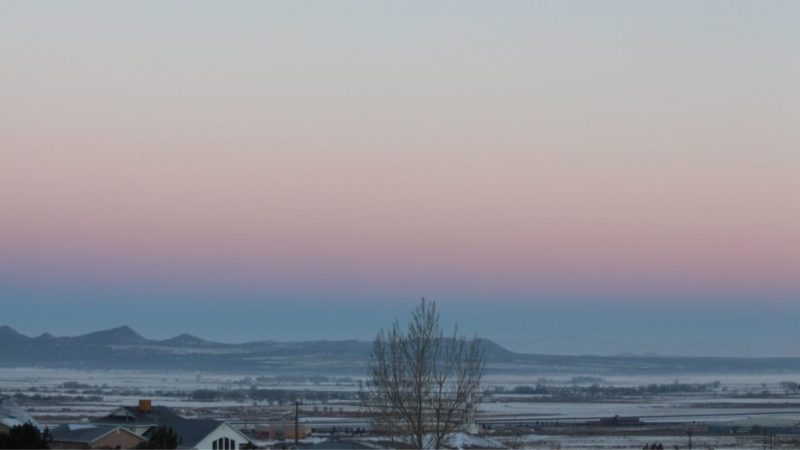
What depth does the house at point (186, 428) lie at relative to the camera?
3656cm

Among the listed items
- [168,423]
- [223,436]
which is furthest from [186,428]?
[223,436]

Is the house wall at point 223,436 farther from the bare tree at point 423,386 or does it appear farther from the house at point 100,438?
the bare tree at point 423,386

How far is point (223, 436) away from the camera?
1474 inches

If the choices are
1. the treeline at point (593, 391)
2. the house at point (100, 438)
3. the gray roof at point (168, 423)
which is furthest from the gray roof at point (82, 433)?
the treeline at point (593, 391)

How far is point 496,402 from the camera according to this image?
11244cm

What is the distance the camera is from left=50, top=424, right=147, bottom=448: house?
117ft

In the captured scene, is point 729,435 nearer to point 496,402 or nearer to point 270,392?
point 496,402

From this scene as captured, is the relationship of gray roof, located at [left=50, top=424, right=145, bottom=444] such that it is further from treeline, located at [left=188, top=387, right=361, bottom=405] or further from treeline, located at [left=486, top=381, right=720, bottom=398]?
treeline, located at [left=486, top=381, right=720, bottom=398]

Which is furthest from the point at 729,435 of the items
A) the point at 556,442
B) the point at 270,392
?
the point at 270,392

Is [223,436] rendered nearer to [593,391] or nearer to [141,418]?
[141,418]

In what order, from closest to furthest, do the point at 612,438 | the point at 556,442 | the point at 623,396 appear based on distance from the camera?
the point at 556,442
the point at 612,438
the point at 623,396

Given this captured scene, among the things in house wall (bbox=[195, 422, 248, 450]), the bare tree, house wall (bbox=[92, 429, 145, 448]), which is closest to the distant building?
house wall (bbox=[195, 422, 248, 450])

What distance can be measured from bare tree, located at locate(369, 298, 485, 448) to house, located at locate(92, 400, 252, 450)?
10.9 metres

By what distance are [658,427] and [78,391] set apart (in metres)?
66.0
